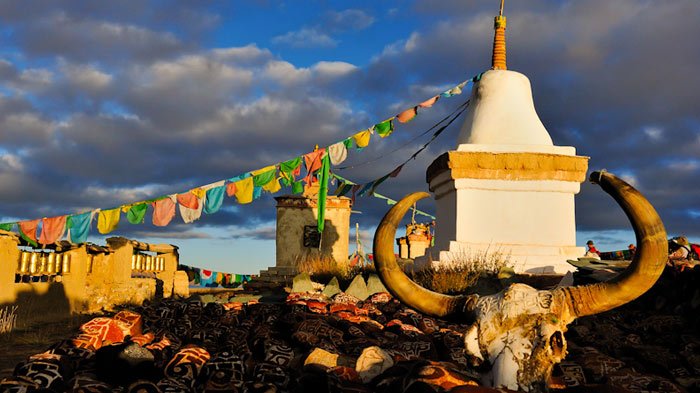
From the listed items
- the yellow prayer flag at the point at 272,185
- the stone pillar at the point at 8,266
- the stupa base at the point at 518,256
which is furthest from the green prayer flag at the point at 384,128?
the stone pillar at the point at 8,266

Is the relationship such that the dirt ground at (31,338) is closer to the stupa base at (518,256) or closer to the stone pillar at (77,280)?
the stone pillar at (77,280)

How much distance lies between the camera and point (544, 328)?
312cm

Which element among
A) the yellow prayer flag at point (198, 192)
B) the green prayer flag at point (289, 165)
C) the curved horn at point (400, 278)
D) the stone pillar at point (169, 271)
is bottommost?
the stone pillar at point (169, 271)

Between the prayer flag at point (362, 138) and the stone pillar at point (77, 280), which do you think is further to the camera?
the prayer flag at point (362, 138)

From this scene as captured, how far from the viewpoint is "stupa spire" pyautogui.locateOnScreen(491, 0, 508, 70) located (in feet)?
49.7

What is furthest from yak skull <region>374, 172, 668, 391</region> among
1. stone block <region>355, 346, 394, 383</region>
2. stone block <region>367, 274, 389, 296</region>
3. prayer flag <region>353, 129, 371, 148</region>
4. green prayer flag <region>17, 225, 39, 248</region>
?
prayer flag <region>353, 129, 371, 148</region>

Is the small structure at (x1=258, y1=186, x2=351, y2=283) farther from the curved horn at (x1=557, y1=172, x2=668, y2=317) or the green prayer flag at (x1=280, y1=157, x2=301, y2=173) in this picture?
the curved horn at (x1=557, y1=172, x2=668, y2=317)

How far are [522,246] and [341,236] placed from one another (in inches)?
508

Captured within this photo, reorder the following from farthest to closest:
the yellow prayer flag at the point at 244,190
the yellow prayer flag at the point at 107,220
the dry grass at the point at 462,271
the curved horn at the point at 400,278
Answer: the yellow prayer flag at the point at 244,190
the yellow prayer flag at the point at 107,220
the dry grass at the point at 462,271
the curved horn at the point at 400,278

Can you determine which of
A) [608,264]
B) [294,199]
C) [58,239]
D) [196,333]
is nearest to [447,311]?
[196,333]

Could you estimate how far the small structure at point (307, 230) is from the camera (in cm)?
2409

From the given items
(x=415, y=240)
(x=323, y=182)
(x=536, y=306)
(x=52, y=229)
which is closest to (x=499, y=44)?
(x=323, y=182)

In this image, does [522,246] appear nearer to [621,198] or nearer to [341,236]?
[621,198]

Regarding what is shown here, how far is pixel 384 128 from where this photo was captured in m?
16.5
